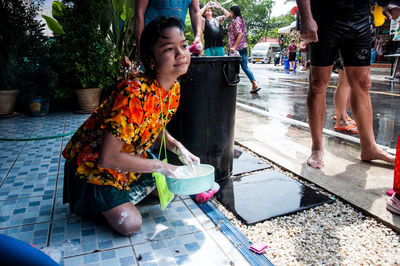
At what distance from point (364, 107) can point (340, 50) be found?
565 millimetres

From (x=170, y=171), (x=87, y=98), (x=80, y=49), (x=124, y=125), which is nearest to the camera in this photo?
(x=124, y=125)

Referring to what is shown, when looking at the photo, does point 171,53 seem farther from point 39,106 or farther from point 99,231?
point 39,106

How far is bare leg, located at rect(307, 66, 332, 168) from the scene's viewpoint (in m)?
2.80

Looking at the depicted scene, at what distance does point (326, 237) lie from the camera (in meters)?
1.83

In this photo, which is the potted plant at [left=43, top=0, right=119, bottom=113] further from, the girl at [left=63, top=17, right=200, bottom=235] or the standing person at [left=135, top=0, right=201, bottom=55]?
the girl at [left=63, top=17, right=200, bottom=235]

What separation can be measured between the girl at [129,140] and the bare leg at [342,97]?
2.43 m

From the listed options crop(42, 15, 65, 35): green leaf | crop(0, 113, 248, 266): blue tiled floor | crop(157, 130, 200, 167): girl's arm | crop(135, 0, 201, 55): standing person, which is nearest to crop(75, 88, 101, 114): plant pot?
crop(42, 15, 65, 35): green leaf

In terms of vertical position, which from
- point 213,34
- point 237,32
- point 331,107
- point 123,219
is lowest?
point 123,219

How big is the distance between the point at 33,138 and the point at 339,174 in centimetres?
349

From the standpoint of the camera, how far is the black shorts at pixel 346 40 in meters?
2.64

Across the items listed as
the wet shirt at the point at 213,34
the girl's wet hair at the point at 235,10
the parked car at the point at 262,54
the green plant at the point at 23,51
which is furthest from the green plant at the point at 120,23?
the parked car at the point at 262,54

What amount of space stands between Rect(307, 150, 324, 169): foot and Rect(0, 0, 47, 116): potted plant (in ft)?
15.3

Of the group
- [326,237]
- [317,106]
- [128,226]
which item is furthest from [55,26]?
[326,237]

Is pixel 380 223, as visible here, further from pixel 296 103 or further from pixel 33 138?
pixel 296 103
